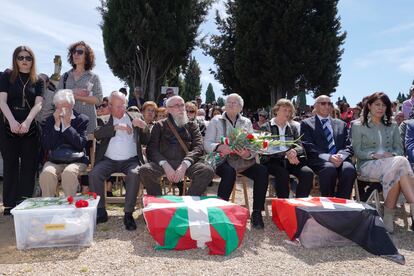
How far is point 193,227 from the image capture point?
3613mm

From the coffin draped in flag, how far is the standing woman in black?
6.82 ft

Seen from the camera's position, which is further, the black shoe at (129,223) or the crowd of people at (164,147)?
the crowd of people at (164,147)

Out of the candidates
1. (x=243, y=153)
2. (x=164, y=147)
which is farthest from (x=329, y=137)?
(x=164, y=147)

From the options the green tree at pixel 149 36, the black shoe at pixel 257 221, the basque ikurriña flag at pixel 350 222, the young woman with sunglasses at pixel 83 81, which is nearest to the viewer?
the basque ikurriña flag at pixel 350 222

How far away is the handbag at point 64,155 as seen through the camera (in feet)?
14.6

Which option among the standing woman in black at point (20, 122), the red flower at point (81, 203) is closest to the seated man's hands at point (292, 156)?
the red flower at point (81, 203)

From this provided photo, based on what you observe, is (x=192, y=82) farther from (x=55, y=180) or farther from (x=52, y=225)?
(x=52, y=225)

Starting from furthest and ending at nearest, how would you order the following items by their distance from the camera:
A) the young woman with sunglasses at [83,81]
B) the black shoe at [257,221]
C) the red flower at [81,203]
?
the young woman with sunglasses at [83,81]
the black shoe at [257,221]
the red flower at [81,203]

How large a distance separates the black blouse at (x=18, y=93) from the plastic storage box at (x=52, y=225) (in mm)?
1474

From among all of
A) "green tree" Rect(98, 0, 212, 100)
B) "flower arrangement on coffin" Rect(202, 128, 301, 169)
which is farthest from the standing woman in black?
"green tree" Rect(98, 0, 212, 100)

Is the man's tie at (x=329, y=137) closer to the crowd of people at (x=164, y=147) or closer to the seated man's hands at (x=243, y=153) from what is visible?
the crowd of people at (x=164, y=147)

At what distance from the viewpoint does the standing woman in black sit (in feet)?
15.2

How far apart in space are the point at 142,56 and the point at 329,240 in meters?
16.6

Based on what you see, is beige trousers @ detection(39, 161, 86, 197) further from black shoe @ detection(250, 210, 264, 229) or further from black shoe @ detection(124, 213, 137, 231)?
black shoe @ detection(250, 210, 264, 229)
